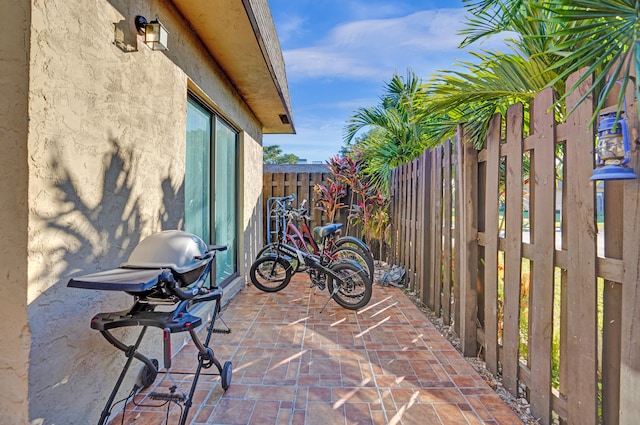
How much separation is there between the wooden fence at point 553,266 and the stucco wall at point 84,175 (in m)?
2.45

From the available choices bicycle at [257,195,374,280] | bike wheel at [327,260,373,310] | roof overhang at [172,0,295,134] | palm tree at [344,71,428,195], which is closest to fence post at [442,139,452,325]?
bike wheel at [327,260,373,310]

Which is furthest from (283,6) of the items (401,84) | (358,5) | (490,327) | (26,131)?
(490,327)

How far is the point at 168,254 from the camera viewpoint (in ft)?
5.33

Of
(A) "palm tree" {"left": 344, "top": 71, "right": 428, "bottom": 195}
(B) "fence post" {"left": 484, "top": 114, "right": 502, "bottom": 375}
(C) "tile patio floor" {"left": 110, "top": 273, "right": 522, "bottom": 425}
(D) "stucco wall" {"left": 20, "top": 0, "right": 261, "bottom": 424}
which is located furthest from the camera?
(A) "palm tree" {"left": 344, "top": 71, "right": 428, "bottom": 195}

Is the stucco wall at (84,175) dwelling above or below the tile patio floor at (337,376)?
above

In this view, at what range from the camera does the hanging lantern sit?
4.36 ft

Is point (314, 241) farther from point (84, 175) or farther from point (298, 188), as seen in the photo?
point (84, 175)

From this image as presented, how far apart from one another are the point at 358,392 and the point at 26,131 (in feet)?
7.65

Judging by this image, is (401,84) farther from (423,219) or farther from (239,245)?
(239,245)

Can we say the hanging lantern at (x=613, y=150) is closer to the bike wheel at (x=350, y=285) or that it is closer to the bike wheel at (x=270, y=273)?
the bike wheel at (x=350, y=285)

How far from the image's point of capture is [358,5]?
5.47 meters

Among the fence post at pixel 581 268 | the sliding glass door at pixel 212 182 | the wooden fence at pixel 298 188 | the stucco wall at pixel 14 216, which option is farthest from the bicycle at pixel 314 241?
the stucco wall at pixel 14 216

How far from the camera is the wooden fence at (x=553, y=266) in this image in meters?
1.41

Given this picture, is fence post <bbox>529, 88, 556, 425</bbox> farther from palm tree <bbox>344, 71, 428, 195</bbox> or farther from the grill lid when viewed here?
palm tree <bbox>344, 71, 428, 195</bbox>
